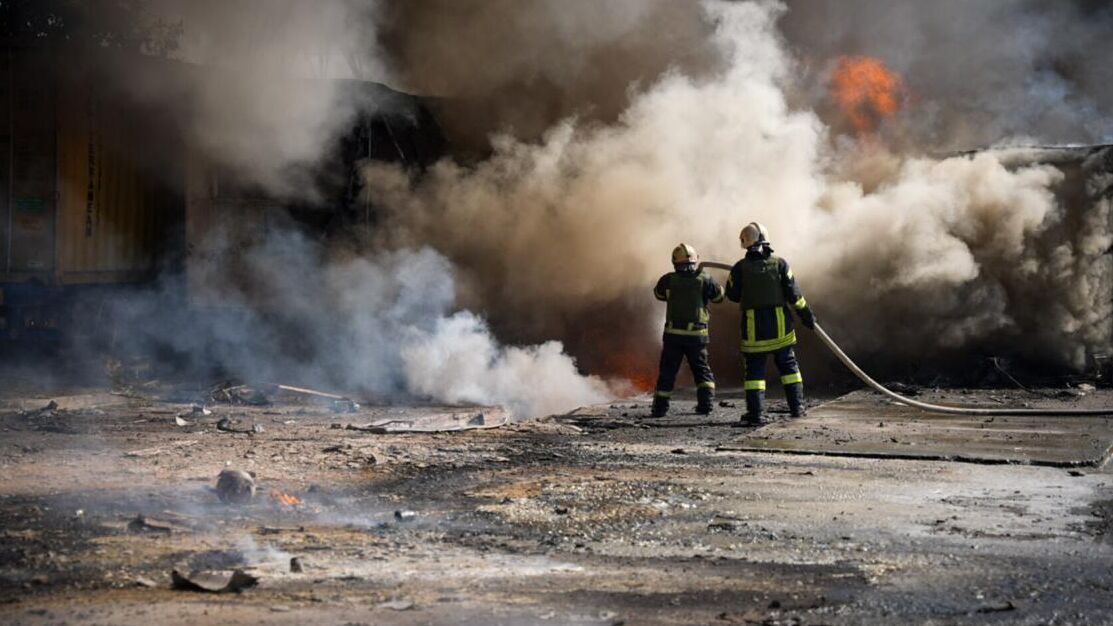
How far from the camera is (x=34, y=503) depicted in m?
5.56

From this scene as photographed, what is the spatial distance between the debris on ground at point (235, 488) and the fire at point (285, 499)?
0.12m

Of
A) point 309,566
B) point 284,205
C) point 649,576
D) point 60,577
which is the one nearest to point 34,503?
point 60,577

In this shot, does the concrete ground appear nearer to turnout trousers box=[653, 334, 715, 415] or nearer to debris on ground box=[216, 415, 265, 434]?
debris on ground box=[216, 415, 265, 434]

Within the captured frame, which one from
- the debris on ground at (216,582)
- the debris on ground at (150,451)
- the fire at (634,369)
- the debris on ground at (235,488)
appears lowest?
the debris on ground at (216,582)

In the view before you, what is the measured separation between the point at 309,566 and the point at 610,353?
9.40 meters

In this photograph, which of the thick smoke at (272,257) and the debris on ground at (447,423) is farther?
the thick smoke at (272,257)

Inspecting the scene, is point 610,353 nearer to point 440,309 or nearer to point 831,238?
point 440,309

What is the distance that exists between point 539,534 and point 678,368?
4876 millimetres

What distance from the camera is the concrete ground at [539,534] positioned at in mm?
3990

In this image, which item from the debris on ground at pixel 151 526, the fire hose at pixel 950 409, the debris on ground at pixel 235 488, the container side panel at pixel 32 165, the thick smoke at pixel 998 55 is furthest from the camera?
the thick smoke at pixel 998 55

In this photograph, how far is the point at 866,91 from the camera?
1664 cm

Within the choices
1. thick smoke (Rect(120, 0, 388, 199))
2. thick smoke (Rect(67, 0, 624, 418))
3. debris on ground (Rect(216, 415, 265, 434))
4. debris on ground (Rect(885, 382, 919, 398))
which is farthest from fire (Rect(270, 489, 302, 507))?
thick smoke (Rect(120, 0, 388, 199))

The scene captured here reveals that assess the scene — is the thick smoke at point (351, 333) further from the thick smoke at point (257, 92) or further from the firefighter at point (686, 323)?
the firefighter at point (686, 323)

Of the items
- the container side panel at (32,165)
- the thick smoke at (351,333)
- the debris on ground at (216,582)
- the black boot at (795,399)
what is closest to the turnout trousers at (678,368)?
the black boot at (795,399)
